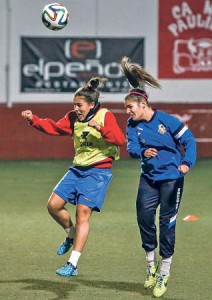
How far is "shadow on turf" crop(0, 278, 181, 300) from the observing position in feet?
30.2

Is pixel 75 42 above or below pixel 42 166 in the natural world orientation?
above

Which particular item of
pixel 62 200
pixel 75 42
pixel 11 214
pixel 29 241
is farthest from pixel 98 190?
pixel 75 42

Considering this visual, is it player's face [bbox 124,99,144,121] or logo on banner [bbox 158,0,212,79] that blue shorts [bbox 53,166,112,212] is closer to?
player's face [bbox 124,99,144,121]

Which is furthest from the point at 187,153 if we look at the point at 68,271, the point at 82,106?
the point at 68,271

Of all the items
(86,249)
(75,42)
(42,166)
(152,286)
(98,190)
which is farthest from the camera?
(75,42)

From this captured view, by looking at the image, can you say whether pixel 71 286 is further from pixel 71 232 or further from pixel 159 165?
pixel 159 165

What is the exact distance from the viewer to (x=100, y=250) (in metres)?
11.4

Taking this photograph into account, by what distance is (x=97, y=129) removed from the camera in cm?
973

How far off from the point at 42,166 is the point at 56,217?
34.1ft

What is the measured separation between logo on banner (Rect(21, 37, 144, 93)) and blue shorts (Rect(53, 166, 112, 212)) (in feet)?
45.4

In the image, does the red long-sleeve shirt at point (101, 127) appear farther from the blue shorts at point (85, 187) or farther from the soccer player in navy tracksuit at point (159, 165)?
the soccer player in navy tracksuit at point (159, 165)

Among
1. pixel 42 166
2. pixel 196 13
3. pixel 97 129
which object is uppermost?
pixel 196 13

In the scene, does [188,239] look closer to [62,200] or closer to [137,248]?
[137,248]

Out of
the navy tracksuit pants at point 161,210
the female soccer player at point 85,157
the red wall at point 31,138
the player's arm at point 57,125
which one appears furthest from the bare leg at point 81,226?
the red wall at point 31,138
